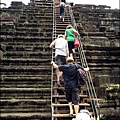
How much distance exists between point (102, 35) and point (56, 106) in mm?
6855

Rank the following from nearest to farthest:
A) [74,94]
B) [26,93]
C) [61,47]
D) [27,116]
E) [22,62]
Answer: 1. [74,94]
2. [27,116]
3. [61,47]
4. [26,93]
5. [22,62]

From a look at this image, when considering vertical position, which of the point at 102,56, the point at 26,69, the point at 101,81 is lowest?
the point at 101,81

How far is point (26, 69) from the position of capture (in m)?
9.80

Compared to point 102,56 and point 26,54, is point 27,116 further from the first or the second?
point 102,56

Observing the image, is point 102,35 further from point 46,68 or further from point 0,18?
point 0,18

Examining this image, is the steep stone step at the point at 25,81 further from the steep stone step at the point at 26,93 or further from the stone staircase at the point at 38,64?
the steep stone step at the point at 26,93

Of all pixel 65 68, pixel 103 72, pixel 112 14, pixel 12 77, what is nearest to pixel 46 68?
pixel 12 77

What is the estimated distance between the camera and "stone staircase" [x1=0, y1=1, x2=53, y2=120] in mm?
8203

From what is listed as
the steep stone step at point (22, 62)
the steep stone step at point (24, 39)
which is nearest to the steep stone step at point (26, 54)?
the steep stone step at point (22, 62)

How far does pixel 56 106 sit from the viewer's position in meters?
7.15

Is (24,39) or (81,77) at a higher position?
(24,39)

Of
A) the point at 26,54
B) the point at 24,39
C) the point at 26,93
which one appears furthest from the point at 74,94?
the point at 24,39

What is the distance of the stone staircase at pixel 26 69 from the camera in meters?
8.20

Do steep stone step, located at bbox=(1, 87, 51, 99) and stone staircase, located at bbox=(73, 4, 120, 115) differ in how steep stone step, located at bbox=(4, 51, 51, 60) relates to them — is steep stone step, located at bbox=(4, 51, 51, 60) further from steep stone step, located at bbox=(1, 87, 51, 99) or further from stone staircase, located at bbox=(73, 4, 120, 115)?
steep stone step, located at bbox=(1, 87, 51, 99)
